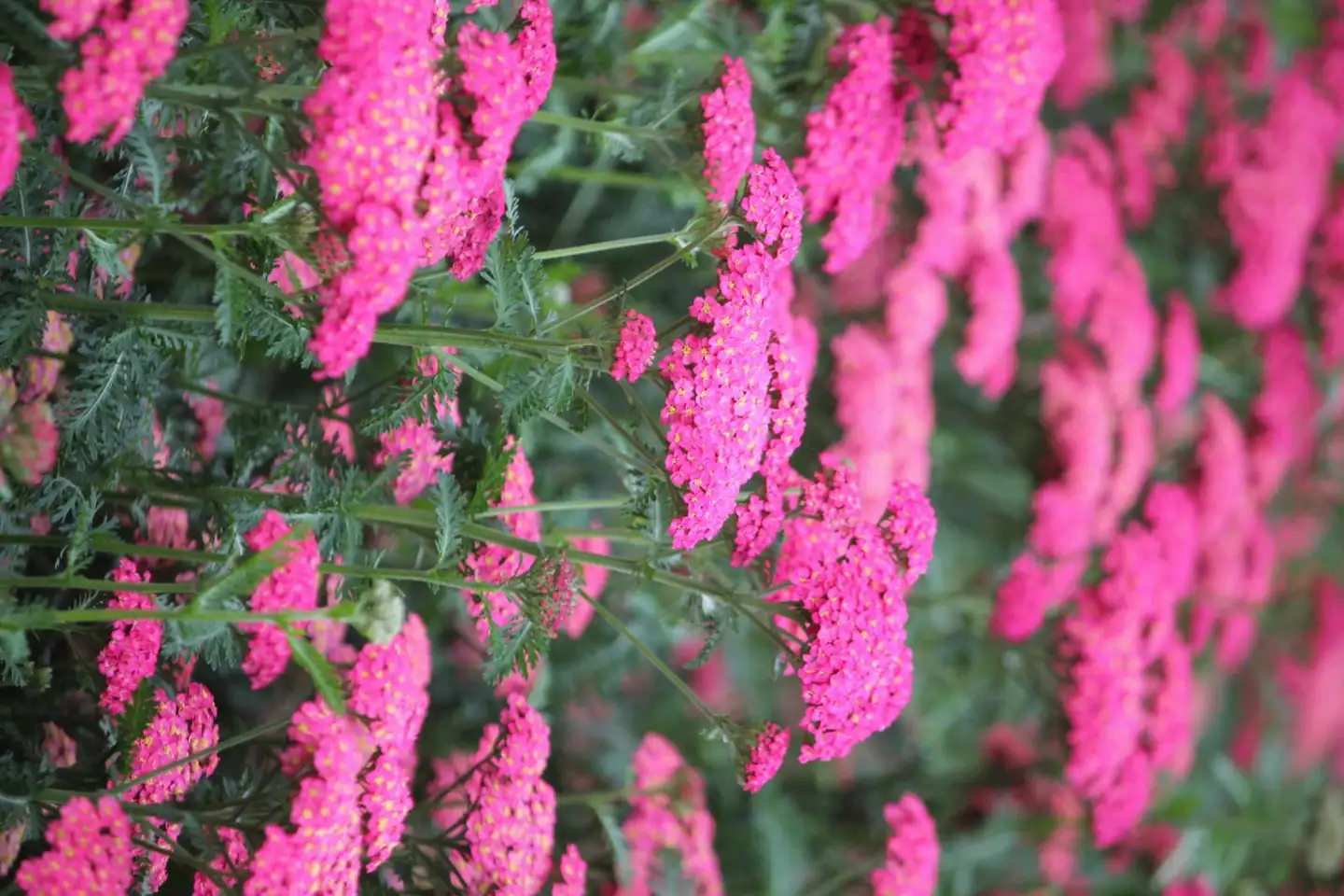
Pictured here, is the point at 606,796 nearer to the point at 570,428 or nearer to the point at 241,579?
the point at 570,428

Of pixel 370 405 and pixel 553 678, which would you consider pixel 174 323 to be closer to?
pixel 370 405

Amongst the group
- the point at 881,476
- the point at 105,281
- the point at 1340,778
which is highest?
the point at 105,281

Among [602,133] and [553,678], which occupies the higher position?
[602,133]

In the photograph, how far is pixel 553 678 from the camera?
161cm

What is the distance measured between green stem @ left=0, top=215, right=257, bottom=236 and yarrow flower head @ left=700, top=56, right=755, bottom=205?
493 millimetres

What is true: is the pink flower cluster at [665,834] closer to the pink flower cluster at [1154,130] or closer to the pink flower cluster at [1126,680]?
the pink flower cluster at [1126,680]

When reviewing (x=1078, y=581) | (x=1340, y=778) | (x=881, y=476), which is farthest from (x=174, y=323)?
(x=1340, y=778)

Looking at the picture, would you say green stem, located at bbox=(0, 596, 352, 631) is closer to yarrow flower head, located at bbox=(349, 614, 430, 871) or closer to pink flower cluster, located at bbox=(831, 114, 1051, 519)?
yarrow flower head, located at bbox=(349, 614, 430, 871)

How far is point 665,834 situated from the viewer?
1441mm

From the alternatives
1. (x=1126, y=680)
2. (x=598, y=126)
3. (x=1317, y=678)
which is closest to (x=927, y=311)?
(x=1126, y=680)

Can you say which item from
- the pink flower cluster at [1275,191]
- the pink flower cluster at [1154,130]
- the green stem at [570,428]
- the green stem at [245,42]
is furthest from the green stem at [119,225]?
the pink flower cluster at [1275,191]

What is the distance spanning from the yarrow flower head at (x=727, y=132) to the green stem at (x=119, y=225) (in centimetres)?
49

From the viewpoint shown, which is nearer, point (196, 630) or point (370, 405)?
point (196, 630)

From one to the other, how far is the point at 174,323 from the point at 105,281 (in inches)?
2.6
